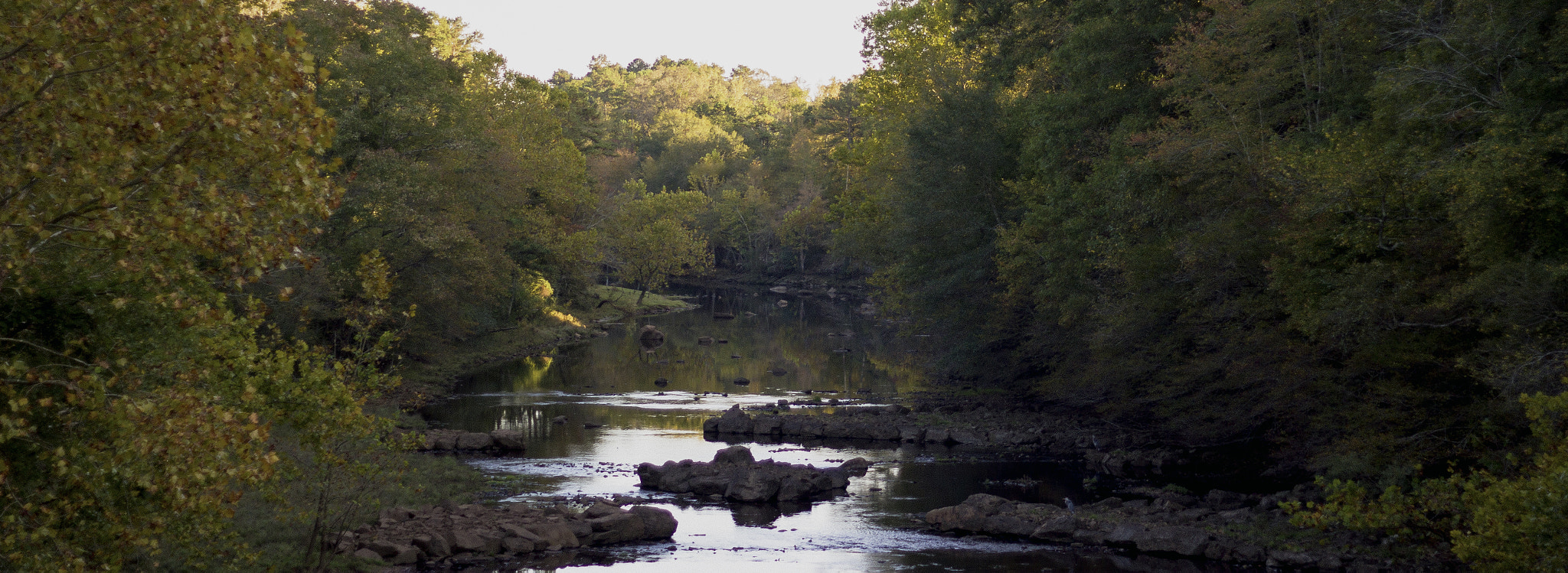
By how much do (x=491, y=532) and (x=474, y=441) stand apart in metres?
11.5

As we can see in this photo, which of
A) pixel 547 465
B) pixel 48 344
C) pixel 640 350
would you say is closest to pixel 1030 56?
pixel 547 465

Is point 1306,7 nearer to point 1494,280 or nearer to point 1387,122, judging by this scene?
point 1387,122

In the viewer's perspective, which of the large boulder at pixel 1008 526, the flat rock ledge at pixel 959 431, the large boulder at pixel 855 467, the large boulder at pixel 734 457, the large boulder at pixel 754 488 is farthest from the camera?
the flat rock ledge at pixel 959 431

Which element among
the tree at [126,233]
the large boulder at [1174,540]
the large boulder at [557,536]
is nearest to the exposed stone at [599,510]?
the large boulder at [557,536]

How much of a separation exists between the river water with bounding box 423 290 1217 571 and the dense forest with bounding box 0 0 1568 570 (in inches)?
155

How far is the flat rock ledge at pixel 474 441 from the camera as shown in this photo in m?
29.2

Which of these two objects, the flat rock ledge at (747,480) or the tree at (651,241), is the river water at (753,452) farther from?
the tree at (651,241)

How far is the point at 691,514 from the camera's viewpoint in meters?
22.7

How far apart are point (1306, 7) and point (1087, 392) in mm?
12818

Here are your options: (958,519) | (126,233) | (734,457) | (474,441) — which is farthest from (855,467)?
(126,233)

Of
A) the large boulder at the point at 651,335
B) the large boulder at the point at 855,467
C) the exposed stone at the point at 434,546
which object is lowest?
the exposed stone at the point at 434,546

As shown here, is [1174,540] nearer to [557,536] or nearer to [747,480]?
[747,480]

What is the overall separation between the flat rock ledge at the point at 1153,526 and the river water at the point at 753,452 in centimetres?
62

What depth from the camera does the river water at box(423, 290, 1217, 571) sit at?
756 inches
